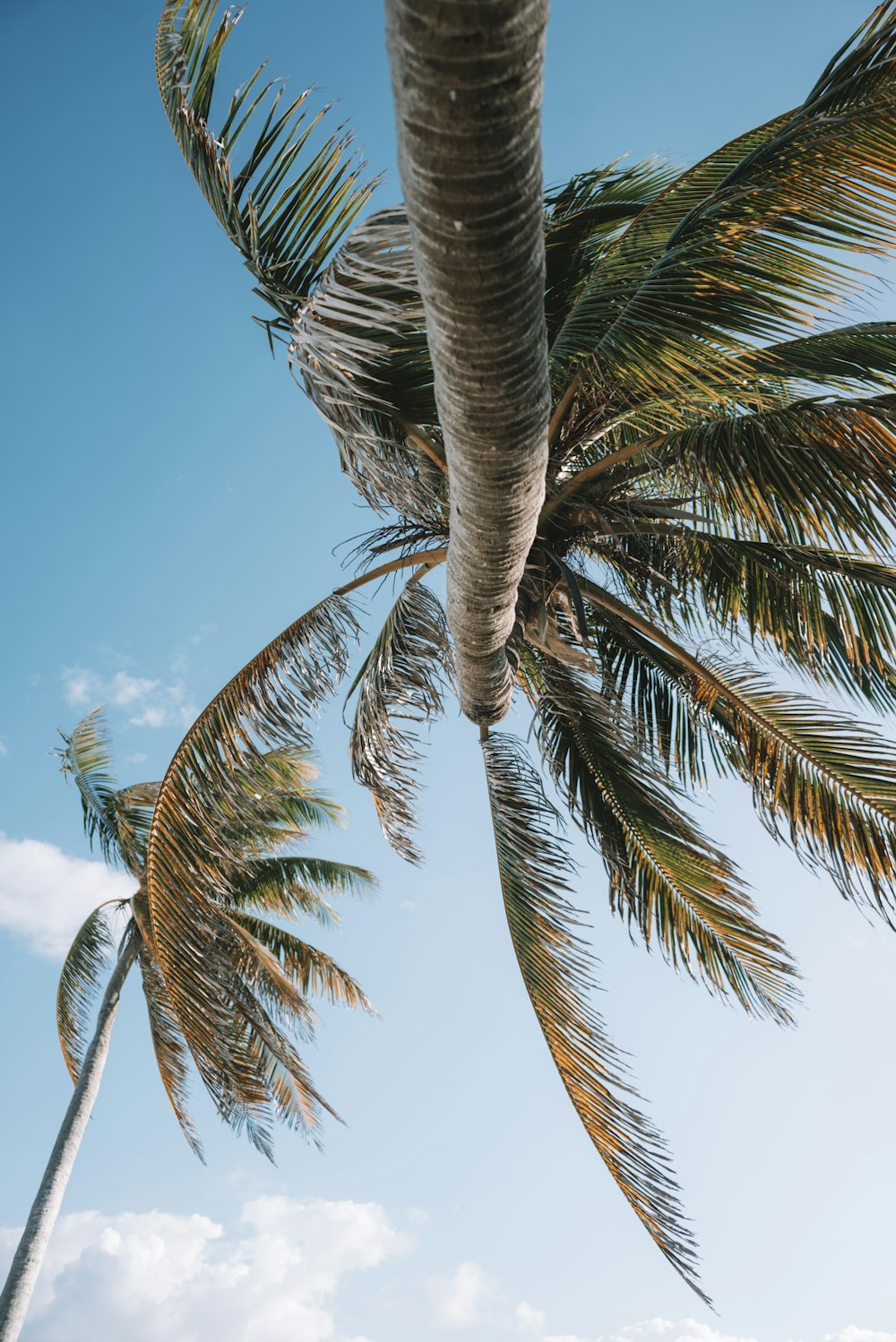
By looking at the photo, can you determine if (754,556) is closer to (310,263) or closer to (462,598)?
(462,598)

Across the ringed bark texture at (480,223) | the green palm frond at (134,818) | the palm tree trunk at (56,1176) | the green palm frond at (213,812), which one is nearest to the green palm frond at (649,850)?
the green palm frond at (213,812)

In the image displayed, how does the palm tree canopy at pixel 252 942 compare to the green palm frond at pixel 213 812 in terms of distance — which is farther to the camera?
the palm tree canopy at pixel 252 942

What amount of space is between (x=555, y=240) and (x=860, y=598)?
260cm

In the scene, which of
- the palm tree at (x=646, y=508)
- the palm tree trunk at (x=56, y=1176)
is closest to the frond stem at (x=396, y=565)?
the palm tree at (x=646, y=508)

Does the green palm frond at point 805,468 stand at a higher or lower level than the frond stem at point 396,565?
lower

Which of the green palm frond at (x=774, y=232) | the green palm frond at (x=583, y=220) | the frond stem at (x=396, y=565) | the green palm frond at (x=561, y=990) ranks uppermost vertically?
the green palm frond at (x=583, y=220)

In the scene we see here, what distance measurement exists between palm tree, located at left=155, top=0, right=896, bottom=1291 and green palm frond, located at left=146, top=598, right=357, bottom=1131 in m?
0.03

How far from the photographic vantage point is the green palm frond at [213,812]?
473 cm

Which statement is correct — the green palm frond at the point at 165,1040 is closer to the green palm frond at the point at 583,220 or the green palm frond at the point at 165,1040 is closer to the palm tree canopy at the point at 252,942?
the palm tree canopy at the point at 252,942

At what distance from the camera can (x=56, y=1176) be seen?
37.7 ft

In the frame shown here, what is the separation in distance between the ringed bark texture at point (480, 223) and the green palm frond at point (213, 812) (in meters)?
2.67

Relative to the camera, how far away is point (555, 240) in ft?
17.2

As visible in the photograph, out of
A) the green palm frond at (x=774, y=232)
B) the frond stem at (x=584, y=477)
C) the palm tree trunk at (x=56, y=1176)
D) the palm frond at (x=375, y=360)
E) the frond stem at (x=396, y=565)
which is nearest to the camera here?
the palm frond at (x=375, y=360)

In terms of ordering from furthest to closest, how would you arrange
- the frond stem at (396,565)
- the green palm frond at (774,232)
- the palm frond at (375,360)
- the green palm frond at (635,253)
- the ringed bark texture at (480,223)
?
1. the frond stem at (396,565)
2. the green palm frond at (635,253)
3. the green palm frond at (774,232)
4. the palm frond at (375,360)
5. the ringed bark texture at (480,223)
